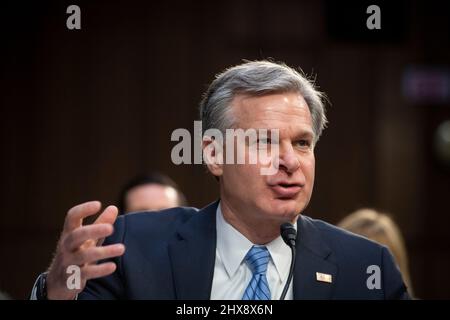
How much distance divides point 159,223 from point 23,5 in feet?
11.6

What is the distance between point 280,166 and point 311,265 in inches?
11.1

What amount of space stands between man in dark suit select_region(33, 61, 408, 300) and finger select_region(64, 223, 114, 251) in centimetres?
25

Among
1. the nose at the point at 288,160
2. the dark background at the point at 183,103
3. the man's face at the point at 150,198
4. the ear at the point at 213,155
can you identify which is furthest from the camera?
the dark background at the point at 183,103

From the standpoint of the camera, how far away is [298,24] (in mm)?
5191

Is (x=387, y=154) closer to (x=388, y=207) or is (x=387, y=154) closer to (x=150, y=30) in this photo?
(x=388, y=207)

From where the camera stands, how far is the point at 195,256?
1.93 metres

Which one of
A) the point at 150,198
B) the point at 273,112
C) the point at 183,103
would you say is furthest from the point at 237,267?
the point at 183,103

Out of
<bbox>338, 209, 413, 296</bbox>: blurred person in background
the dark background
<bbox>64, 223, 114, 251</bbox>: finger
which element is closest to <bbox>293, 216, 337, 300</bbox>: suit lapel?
<bbox>64, 223, 114, 251</bbox>: finger

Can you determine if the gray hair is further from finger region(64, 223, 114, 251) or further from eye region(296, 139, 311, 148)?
finger region(64, 223, 114, 251)

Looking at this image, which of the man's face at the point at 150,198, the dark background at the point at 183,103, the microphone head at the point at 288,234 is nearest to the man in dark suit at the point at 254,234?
the microphone head at the point at 288,234

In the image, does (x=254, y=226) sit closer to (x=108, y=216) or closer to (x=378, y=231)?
(x=108, y=216)

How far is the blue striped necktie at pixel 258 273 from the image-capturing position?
1855 mm

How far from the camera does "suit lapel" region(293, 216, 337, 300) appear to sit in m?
1.86

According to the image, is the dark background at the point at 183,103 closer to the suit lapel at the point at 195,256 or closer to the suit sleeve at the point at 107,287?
the suit lapel at the point at 195,256
